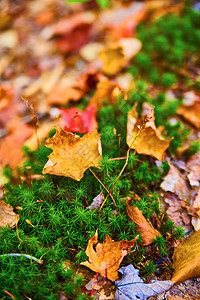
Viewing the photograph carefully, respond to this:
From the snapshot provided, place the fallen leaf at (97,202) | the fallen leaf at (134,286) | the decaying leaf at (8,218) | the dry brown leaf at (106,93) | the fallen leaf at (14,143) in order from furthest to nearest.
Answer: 1. the dry brown leaf at (106,93)
2. the fallen leaf at (14,143)
3. the fallen leaf at (97,202)
4. the decaying leaf at (8,218)
5. the fallen leaf at (134,286)

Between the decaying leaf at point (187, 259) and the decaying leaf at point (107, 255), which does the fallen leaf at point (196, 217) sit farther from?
the decaying leaf at point (107, 255)

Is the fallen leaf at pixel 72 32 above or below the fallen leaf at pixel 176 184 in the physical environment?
above

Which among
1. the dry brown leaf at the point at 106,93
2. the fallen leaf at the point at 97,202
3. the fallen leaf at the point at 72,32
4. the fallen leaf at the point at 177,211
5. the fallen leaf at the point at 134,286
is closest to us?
the fallen leaf at the point at 134,286

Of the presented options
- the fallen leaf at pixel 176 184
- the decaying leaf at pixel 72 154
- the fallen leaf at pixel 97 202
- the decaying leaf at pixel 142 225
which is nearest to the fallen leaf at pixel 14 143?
the decaying leaf at pixel 72 154

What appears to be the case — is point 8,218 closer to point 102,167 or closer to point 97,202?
point 97,202

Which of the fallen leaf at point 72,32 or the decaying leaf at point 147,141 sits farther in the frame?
the fallen leaf at point 72,32

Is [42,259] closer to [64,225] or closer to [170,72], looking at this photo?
[64,225]

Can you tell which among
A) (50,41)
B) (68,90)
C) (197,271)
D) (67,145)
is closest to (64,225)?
(67,145)

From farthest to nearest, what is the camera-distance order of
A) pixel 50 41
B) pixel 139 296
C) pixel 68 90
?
pixel 50 41, pixel 68 90, pixel 139 296
